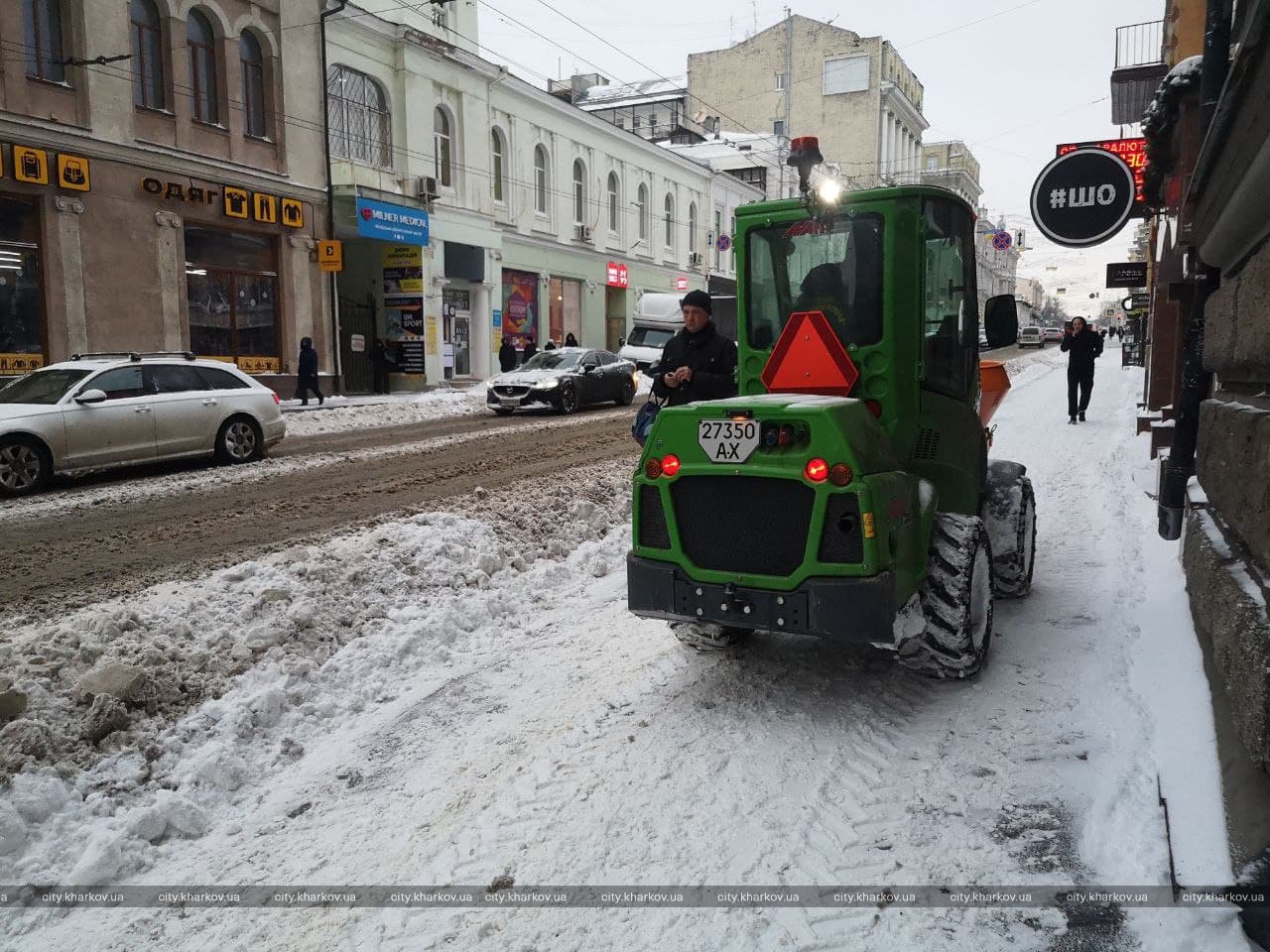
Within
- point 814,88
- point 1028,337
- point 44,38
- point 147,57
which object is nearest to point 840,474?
point 1028,337

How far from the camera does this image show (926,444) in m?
4.79

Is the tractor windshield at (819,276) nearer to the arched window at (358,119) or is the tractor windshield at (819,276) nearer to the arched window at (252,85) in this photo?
the arched window at (252,85)

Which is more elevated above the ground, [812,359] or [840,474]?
[812,359]

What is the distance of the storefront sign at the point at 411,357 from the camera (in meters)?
26.1

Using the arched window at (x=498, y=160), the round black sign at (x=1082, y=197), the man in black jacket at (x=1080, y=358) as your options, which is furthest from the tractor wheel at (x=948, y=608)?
the arched window at (x=498, y=160)

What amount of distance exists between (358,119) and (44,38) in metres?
8.45

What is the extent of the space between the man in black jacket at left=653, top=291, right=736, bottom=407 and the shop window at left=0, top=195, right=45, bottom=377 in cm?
1555

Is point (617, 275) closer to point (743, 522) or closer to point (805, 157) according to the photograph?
point (805, 157)

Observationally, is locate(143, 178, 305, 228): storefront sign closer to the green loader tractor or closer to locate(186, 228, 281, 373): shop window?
locate(186, 228, 281, 373): shop window

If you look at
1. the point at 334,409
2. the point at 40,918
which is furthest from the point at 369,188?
the point at 40,918

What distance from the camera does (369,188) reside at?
23.8 meters

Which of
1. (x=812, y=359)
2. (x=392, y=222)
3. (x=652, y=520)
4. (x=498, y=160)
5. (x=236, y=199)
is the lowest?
(x=652, y=520)

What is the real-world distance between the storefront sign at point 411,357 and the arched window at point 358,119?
5037 millimetres

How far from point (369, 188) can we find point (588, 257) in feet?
40.7
